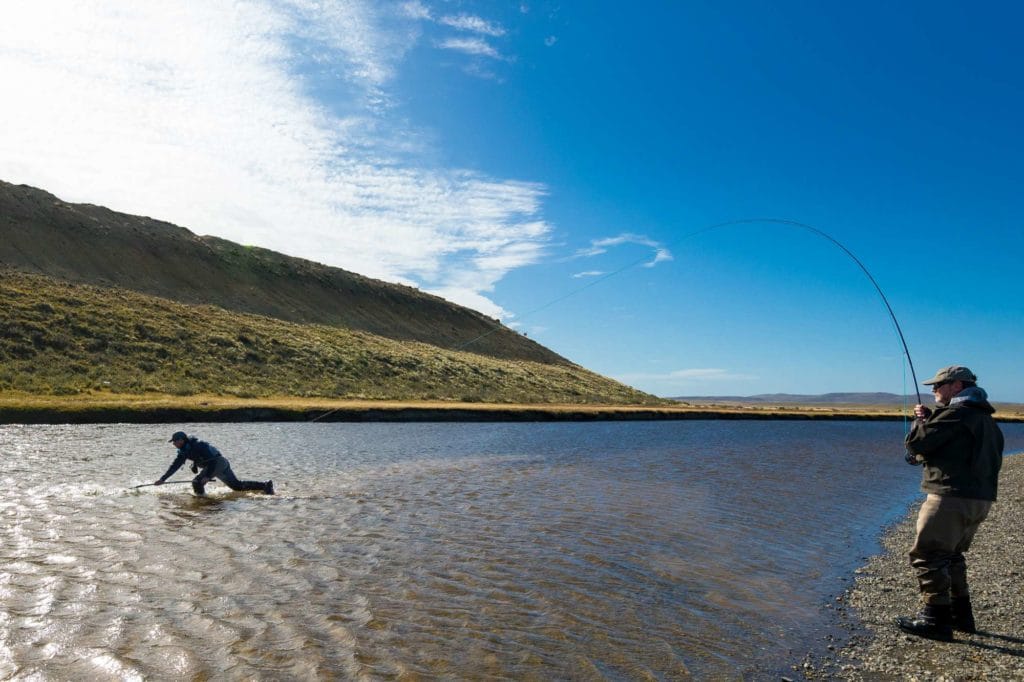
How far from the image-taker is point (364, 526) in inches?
510

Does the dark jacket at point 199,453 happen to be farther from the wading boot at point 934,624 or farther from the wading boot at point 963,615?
the wading boot at point 963,615

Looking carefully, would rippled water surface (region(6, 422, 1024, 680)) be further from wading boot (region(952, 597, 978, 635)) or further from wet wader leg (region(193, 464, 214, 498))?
wading boot (region(952, 597, 978, 635))

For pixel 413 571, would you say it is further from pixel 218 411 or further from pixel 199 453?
pixel 218 411

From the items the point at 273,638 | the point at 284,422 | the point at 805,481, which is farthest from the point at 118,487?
the point at 284,422

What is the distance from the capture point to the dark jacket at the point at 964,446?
23.0 feet

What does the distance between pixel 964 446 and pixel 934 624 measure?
77.6 inches

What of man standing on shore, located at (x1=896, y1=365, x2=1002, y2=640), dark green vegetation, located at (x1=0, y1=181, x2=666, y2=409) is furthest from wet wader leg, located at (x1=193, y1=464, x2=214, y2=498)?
dark green vegetation, located at (x1=0, y1=181, x2=666, y2=409)

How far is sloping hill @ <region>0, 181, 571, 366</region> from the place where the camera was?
2908 inches

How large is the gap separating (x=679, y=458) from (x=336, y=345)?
177 ft

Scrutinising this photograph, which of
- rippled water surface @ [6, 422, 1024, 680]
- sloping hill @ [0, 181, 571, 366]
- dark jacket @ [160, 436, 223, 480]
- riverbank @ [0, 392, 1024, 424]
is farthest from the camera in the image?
sloping hill @ [0, 181, 571, 366]

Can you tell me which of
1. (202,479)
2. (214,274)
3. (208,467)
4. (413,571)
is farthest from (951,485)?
(214,274)

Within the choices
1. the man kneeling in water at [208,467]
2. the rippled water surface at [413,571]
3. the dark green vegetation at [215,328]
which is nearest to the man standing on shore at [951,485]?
the rippled water surface at [413,571]

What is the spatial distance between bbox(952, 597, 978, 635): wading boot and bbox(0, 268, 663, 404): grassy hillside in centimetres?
4250

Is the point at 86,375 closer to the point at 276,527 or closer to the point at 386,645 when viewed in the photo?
the point at 276,527
